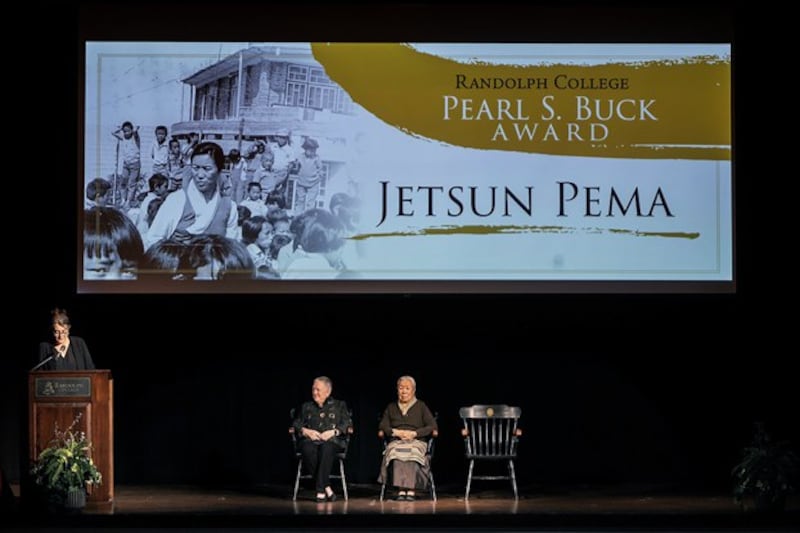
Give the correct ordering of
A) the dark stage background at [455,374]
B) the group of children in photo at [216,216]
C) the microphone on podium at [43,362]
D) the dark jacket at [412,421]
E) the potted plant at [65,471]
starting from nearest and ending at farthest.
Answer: the potted plant at [65,471], the microphone on podium at [43,362], the dark jacket at [412,421], the group of children in photo at [216,216], the dark stage background at [455,374]

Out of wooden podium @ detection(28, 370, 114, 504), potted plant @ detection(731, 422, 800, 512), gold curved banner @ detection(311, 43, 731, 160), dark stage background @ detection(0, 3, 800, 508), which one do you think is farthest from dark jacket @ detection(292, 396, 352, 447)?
potted plant @ detection(731, 422, 800, 512)

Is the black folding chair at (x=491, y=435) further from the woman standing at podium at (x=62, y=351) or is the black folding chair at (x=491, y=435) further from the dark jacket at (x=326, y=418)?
the woman standing at podium at (x=62, y=351)

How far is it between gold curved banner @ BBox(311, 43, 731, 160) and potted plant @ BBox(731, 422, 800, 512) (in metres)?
2.00

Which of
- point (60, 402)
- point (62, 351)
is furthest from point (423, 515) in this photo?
point (62, 351)

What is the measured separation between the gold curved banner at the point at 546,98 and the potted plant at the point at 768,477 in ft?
6.57

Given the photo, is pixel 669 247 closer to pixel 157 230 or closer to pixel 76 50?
pixel 157 230

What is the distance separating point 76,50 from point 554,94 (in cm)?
305

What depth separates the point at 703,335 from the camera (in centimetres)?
1066

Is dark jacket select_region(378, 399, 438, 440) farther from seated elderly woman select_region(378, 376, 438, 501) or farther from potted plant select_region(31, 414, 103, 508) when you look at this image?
potted plant select_region(31, 414, 103, 508)

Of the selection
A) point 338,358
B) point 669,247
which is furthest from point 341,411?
point 669,247

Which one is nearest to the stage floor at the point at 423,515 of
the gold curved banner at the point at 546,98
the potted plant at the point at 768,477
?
the potted plant at the point at 768,477

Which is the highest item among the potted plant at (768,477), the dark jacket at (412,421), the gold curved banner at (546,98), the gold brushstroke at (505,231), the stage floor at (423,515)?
the gold curved banner at (546,98)

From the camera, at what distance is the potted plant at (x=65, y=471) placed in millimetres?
9055

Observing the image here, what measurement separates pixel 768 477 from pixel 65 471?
3972mm
